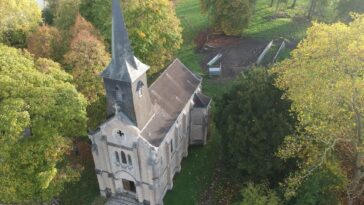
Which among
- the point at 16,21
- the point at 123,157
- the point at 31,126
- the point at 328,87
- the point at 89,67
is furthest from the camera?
the point at 16,21

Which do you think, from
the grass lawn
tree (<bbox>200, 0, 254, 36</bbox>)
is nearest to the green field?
the grass lawn

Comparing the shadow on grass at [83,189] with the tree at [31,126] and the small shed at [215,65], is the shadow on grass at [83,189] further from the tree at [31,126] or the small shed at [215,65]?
the small shed at [215,65]

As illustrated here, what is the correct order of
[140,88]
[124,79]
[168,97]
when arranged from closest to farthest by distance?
[124,79]
[140,88]
[168,97]

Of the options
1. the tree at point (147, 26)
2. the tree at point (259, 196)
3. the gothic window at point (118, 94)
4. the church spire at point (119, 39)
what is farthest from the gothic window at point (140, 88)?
the tree at point (147, 26)

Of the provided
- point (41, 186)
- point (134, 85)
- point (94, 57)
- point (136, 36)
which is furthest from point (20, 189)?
point (136, 36)

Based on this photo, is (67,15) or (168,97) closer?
(168,97)

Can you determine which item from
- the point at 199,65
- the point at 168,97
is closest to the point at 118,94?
the point at 168,97

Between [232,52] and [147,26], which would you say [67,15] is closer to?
[147,26]
